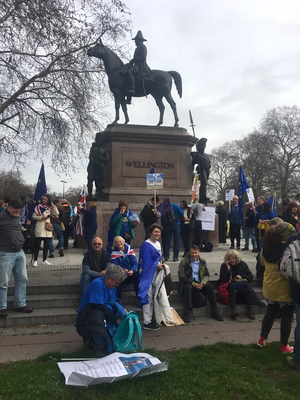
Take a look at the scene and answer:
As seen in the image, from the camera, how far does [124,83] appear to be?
1289cm

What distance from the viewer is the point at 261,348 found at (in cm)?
475

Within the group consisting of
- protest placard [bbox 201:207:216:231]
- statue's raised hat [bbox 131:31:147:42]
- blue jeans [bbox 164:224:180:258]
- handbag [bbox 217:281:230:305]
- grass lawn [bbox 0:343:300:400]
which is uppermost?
statue's raised hat [bbox 131:31:147:42]

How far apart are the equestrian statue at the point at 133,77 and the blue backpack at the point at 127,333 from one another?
954 cm

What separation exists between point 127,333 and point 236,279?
2922 millimetres

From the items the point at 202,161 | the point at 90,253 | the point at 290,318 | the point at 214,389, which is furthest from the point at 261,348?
the point at 202,161

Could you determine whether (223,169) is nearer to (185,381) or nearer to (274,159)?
(274,159)

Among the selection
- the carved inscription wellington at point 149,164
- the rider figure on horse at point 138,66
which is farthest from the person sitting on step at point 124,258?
the rider figure on horse at point 138,66

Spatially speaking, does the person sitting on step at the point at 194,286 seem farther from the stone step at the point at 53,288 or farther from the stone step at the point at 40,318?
the stone step at the point at 40,318

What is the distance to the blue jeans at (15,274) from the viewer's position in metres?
5.64

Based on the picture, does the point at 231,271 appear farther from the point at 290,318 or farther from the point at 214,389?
the point at 214,389

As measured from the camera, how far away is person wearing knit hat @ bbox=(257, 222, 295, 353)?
4461 mm

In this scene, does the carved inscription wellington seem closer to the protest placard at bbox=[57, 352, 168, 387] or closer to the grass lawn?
the grass lawn

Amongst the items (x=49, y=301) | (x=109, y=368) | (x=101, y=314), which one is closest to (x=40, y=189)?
(x=49, y=301)

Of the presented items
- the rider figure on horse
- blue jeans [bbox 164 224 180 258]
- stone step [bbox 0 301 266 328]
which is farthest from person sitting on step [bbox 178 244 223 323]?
the rider figure on horse
